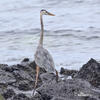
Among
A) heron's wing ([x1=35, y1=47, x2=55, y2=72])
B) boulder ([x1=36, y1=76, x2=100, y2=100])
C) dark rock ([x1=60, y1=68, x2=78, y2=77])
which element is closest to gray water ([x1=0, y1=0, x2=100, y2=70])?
dark rock ([x1=60, y1=68, x2=78, y2=77])

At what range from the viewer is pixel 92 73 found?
905 cm

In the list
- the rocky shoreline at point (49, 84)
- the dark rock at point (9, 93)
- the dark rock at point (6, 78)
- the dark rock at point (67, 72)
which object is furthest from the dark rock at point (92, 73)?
the dark rock at point (9, 93)

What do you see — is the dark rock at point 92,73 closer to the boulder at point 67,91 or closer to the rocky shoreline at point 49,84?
the rocky shoreline at point 49,84

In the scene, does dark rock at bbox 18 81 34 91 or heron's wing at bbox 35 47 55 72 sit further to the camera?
dark rock at bbox 18 81 34 91

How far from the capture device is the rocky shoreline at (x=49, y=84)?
24.4 ft

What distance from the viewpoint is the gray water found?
43.0ft

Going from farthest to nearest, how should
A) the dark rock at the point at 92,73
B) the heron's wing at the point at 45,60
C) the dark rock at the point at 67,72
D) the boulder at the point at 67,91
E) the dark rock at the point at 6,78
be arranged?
the dark rock at the point at 67,72
the dark rock at the point at 6,78
the dark rock at the point at 92,73
the heron's wing at the point at 45,60
the boulder at the point at 67,91

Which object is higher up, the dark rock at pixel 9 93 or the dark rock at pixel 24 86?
the dark rock at pixel 9 93

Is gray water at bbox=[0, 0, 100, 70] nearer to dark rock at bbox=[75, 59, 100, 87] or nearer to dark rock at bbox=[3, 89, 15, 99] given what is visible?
dark rock at bbox=[75, 59, 100, 87]

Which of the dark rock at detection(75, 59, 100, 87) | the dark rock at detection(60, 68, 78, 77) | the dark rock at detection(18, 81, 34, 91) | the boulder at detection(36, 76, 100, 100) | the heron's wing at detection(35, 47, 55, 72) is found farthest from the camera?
the dark rock at detection(60, 68, 78, 77)

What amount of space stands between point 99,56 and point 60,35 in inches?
170

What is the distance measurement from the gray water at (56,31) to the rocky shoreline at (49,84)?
1.97m

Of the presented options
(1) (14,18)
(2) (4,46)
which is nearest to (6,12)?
(1) (14,18)

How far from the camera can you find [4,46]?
14891 millimetres
